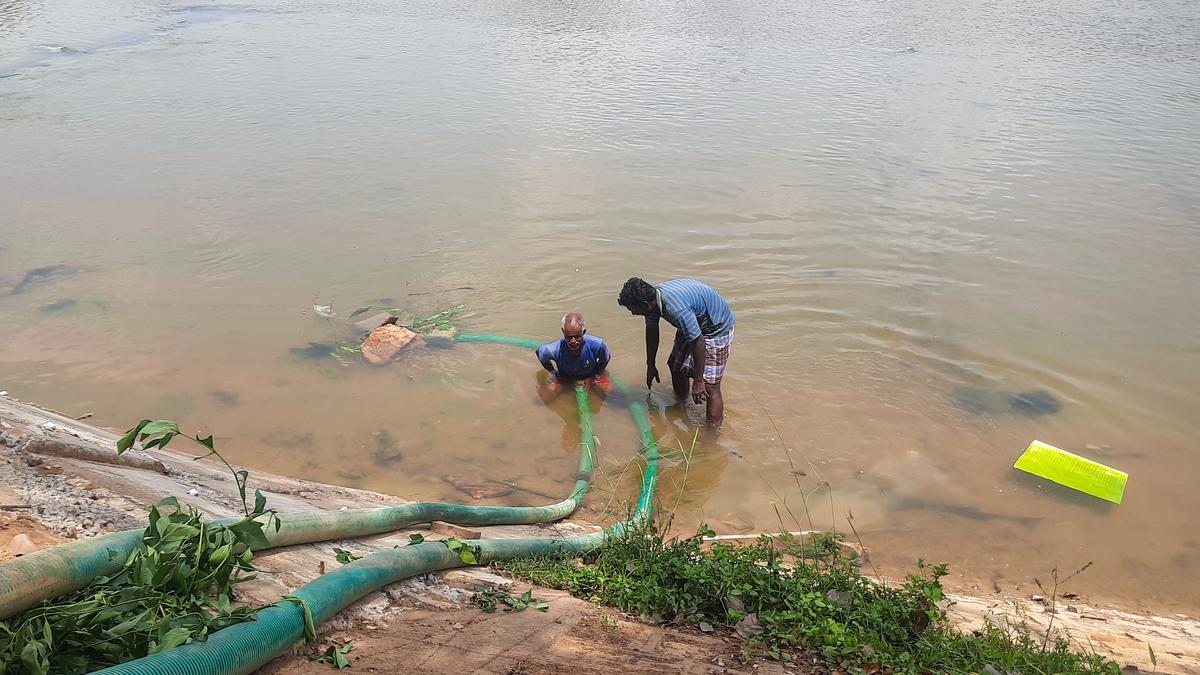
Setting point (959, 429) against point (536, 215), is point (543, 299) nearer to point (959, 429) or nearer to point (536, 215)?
point (536, 215)

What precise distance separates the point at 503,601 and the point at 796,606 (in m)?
1.24

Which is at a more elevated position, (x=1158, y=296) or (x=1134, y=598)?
(x=1158, y=296)

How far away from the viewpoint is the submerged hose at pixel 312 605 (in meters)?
1.99

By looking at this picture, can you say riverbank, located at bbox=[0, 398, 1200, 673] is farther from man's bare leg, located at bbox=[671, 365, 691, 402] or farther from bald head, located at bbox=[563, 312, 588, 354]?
man's bare leg, located at bbox=[671, 365, 691, 402]

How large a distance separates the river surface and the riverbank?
0.96m

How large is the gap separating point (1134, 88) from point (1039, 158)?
4388mm

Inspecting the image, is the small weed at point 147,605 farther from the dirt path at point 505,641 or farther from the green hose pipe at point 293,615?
the dirt path at point 505,641

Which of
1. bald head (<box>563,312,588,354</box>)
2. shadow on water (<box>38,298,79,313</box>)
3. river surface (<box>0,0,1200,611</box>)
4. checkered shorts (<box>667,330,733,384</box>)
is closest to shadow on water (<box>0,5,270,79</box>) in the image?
river surface (<box>0,0,1200,611</box>)

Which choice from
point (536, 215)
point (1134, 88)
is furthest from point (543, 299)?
point (1134, 88)

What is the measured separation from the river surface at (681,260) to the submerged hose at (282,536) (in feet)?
2.53

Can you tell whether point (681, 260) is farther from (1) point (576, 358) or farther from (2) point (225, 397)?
(2) point (225, 397)

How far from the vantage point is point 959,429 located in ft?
21.0

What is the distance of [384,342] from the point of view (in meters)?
7.40

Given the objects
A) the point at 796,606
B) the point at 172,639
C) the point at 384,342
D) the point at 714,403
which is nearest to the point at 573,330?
the point at 714,403
